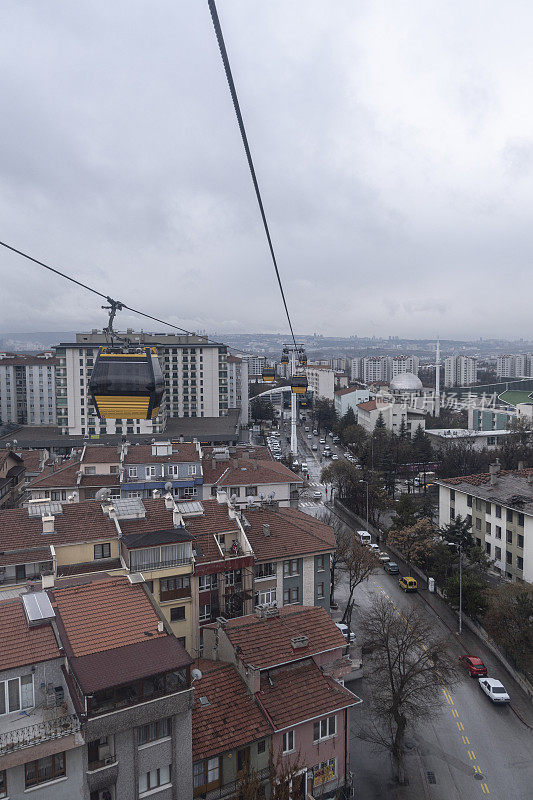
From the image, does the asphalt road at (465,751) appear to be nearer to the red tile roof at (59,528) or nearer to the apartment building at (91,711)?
the apartment building at (91,711)

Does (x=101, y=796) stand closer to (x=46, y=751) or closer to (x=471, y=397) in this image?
(x=46, y=751)

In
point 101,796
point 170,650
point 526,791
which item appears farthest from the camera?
point 526,791

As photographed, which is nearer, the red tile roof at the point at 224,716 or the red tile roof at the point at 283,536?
the red tile roof at the point at 224,716

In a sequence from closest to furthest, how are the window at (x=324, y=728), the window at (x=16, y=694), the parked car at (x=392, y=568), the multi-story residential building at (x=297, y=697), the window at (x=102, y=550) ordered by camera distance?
1. the window at (x=16, y=694)
2. the multi-story residential building at (x=297, y=697)
3. the window at (x=324, y=728)
4. the window at (x=102, y=550)
5. the parked car at (x=392, y=568)

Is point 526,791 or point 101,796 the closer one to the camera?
point 101,796

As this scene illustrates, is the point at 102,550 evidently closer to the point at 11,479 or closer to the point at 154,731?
the point at 154,731

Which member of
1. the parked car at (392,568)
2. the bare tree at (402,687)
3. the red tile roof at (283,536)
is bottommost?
the parked car at (392,568)

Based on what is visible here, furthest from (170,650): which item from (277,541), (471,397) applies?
(471,397)

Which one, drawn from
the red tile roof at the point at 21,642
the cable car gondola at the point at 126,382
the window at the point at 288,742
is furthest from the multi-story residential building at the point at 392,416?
the red tile roof at the point at 21,642
